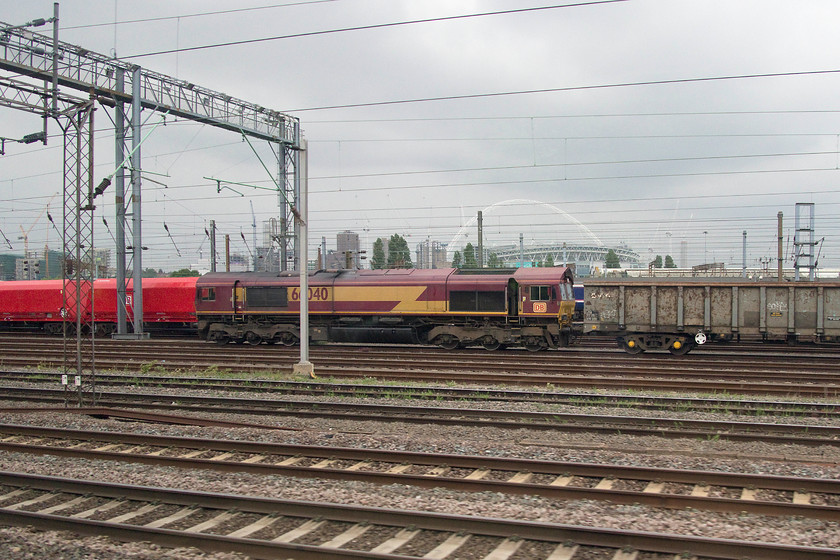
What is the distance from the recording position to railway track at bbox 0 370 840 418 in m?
13.1

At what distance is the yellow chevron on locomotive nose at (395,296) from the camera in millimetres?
24938

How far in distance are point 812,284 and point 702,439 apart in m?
15.5

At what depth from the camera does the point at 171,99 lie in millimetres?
28406

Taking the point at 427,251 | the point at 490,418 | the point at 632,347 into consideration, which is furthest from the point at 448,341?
the point at 427,251

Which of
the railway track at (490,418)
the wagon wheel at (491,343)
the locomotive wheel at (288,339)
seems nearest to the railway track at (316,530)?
the railway track at (490,418)

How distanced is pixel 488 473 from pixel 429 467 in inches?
34.0

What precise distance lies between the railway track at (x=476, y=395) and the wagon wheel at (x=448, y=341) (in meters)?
9.01

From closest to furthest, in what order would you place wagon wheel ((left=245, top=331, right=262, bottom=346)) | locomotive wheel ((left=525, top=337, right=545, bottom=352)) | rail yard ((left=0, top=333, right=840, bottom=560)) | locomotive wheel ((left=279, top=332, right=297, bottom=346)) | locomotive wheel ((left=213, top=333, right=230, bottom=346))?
rail yard ((left=0, top=333, right=840, bottom=560)) → locomotive wheel ((left=525, top=337, right=545, bottom=352)) → locomotive wheel ((left=279, top=332, right=297, bottom=346)) → wagon wheel ((left=245, top=331, right=262, bottom=346)) → locomotive wheel ((left=213, top=333, right=230, bottom=346))

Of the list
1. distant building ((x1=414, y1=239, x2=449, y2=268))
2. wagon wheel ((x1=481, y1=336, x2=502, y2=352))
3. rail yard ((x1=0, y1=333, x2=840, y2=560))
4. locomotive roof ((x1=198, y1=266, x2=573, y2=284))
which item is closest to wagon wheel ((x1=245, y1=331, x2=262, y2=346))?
locomotive roof ((x1=198, y1=266, x2=573, y2=284))

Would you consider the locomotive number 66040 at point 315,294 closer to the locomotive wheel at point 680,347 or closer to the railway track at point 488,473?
the locomotive wheel at point 680,347

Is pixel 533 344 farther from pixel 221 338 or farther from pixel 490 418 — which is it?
pixel 221 338

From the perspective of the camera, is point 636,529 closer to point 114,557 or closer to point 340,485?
point 340,485

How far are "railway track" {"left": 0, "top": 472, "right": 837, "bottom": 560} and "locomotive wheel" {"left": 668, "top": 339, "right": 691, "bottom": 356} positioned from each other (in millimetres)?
18474

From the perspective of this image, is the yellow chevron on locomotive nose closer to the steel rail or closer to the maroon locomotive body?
the maroon locomotive body
